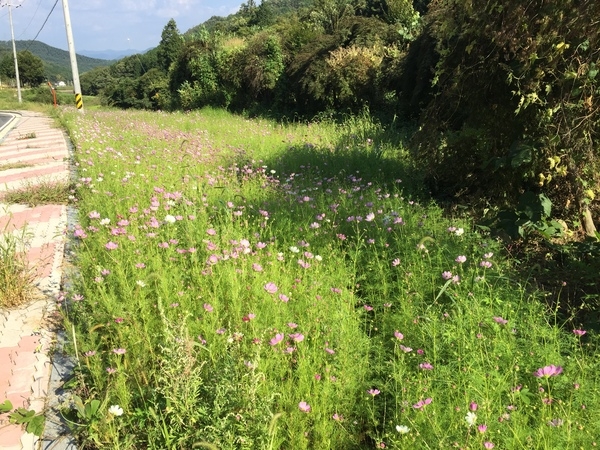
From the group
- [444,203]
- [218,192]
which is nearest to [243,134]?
[218,192]

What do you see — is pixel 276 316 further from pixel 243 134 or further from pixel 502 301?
pixel 243 134

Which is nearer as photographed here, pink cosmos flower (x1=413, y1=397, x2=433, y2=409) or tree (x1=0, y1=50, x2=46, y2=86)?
pink cosmos flower (x1=413, y1=397, x2=433, y2=409)

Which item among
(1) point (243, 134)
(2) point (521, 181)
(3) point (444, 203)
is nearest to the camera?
(2) point (521, 181)

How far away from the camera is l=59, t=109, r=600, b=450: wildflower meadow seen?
1.62 meters

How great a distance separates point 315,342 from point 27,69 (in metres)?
88.4

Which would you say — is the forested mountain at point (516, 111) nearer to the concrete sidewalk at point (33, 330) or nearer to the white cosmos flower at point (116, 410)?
the white cosmos flower at point (116, 410)

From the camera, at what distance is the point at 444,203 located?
15.0 feet

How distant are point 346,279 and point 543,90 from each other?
2508mm

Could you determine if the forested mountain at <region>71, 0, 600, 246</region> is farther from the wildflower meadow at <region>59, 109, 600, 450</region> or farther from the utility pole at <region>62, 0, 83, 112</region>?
the utility pole at <region>62, 0, 83, 112</region>

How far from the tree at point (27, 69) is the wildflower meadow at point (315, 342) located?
85.6 metres

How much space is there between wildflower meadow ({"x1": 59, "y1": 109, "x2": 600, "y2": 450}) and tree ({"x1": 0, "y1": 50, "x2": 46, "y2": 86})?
8559 cm

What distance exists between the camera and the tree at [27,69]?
71875 millimetres

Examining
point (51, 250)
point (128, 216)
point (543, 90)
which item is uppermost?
point (543, 90)

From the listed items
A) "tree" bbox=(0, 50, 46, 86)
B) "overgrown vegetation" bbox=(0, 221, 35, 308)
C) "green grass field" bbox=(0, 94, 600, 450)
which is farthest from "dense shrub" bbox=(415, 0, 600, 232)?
"tree" bbox=(0, 50, 46, 86)
